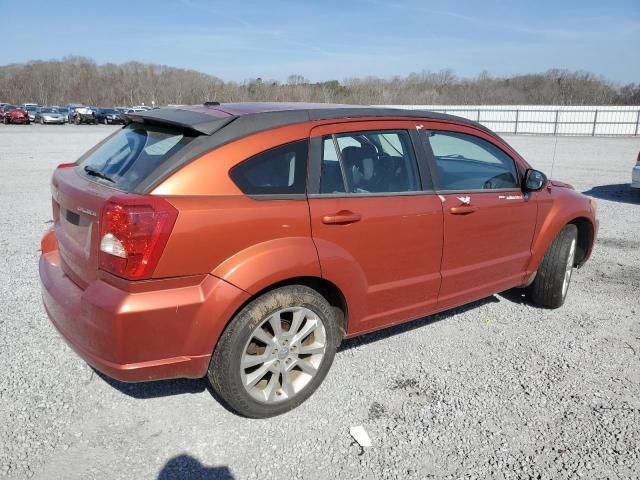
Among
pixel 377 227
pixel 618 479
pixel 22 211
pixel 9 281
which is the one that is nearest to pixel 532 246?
pixel 377 227

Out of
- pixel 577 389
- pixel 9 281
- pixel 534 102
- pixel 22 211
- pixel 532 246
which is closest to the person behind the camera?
pixel 577 389

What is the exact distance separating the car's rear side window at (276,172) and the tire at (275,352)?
0.56 metres

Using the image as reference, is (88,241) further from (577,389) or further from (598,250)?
(598,250)

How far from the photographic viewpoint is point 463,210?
3553 millimetres

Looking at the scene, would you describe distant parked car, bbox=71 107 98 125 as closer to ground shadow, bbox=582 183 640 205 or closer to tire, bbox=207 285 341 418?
ground shadow, bbox=582 183 640 205

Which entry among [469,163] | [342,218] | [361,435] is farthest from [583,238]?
[361,435]

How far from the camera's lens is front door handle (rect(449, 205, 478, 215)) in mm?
3500

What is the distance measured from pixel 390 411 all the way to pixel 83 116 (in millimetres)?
46469

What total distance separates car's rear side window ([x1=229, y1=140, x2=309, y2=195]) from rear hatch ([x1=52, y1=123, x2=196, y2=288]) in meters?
0.33

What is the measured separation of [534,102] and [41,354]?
89.6m

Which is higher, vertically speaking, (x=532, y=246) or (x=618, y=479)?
(x=532, y=246)

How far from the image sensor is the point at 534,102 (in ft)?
269

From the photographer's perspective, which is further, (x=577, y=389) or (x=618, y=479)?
(x=577, y=389)

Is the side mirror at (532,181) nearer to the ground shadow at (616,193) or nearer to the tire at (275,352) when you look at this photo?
the tire at (275,352)
